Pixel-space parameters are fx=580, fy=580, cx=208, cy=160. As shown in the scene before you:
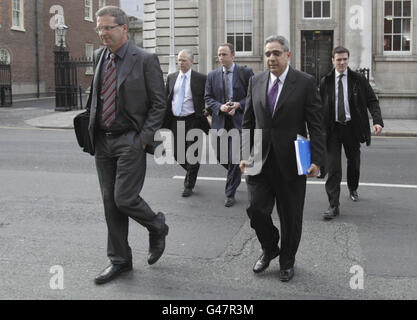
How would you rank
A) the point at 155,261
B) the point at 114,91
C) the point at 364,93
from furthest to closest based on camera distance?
the point at 364,93 < the point at 155,261 < the point at 114,91

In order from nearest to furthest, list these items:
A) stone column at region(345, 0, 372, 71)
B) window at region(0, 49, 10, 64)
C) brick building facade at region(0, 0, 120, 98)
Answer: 1. stone column at region(345, 0, 372, 71)
2. window at region(0, 49, 10, 64)
3. brick building facade at region(0, 0, 120, 98)

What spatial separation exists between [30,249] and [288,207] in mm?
2642

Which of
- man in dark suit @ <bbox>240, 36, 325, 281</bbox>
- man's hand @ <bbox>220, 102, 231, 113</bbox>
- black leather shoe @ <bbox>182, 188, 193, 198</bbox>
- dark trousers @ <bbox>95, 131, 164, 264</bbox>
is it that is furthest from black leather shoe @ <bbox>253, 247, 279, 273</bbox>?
black leather shoe @ <bbox>182, 188, 193, 198</bbox>

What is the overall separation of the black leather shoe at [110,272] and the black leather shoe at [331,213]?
288 cm

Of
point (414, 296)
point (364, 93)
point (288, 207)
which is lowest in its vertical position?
point (414, 296)

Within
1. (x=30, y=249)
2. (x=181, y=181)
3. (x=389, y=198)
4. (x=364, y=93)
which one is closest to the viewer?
(x=30, y=249)

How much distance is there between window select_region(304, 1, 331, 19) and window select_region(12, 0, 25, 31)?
20.5m

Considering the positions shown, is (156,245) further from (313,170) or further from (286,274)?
(313,170)

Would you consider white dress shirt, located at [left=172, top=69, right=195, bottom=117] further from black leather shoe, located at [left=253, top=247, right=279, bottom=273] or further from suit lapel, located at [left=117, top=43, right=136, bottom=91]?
black leather shoe, located at [left=253, top=247, right=279, bottom=273]

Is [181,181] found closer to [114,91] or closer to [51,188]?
[51,188]

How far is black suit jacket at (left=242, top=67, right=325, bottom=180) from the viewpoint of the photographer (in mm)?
4895

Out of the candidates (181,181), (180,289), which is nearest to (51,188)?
(181,181)

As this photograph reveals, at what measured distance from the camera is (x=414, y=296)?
4.49 m

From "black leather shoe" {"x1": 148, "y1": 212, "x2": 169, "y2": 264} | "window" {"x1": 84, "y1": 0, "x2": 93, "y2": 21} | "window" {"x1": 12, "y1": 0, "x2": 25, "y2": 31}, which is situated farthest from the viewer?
"window" {"x1": 84, "y1": 0, "x2": 93, "y2": 21}
